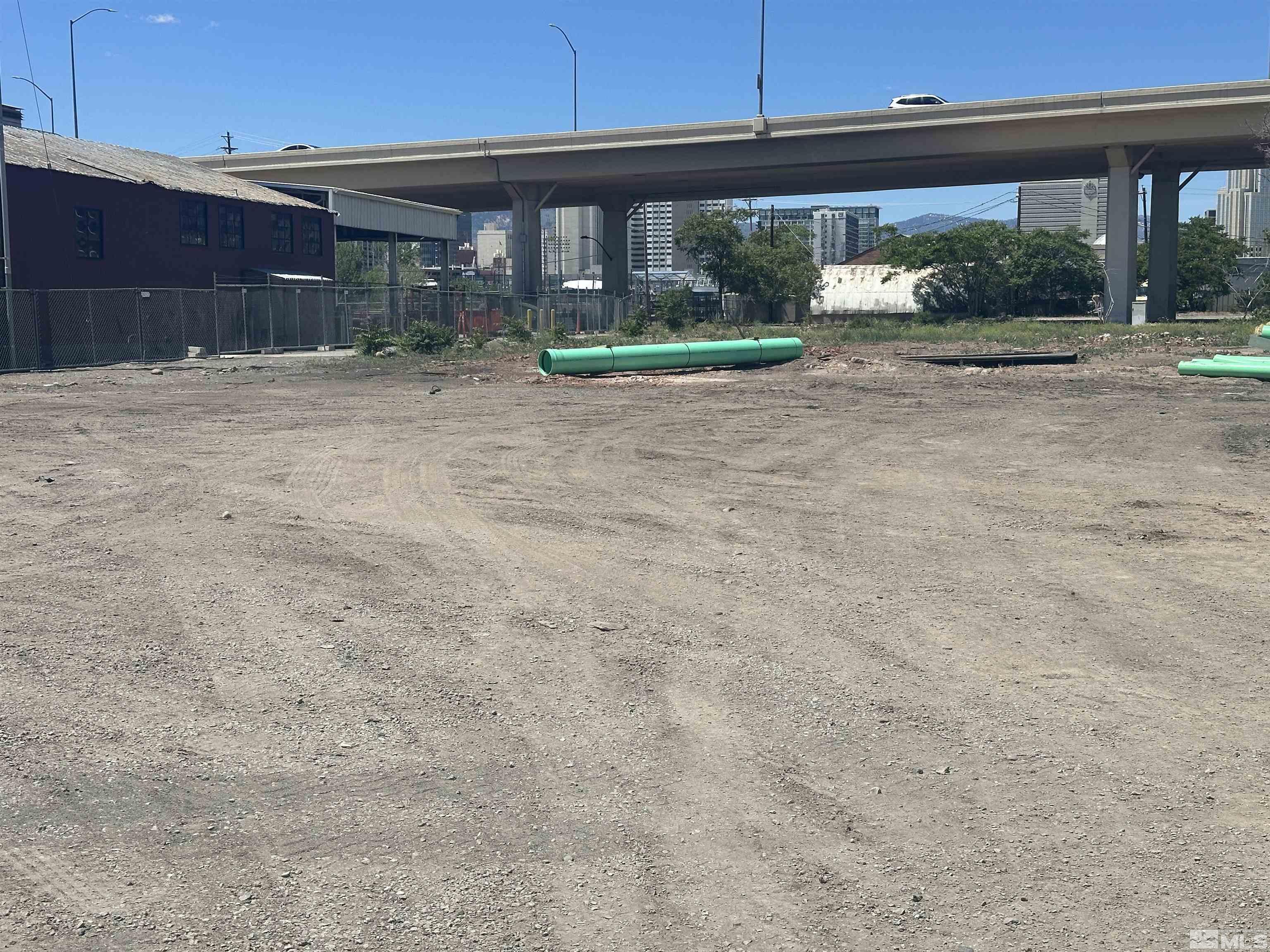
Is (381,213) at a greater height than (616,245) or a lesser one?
greater

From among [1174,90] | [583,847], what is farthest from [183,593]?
[1174,90]

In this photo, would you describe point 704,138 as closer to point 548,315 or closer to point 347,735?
point 548,315

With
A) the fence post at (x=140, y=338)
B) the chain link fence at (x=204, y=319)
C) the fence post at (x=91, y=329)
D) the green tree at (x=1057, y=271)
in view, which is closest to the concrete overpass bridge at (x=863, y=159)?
the green tree at (x=1057, y=271)

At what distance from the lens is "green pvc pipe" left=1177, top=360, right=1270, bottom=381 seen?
2719 cm

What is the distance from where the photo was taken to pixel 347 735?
6.32 meters

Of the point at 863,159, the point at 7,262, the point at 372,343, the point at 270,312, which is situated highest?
the point at 863,159

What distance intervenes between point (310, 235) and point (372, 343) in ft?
58.8

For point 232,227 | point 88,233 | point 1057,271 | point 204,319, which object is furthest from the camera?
point 1057,271

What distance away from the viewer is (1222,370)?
1113 inches

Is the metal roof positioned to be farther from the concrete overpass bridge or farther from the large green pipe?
the large green pipe

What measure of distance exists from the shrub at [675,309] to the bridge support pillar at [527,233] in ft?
28.4

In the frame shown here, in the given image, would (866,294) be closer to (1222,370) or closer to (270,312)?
(270,312)

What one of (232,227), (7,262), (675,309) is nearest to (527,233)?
(675,309)

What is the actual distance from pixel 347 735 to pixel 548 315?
5722 centimetres
